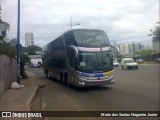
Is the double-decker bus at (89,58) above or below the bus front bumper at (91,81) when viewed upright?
above

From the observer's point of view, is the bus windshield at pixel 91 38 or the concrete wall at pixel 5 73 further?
the bus windshield at pixel 91 38

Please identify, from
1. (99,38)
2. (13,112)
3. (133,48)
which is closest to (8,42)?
(99,38)

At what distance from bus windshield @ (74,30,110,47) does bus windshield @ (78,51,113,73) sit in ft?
1.92

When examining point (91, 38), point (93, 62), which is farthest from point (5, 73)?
point (91, 38)

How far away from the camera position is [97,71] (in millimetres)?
18875

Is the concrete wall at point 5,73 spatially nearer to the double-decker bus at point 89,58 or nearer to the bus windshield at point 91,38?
the double-decker bus at point 89,58

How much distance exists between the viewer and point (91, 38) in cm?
1939

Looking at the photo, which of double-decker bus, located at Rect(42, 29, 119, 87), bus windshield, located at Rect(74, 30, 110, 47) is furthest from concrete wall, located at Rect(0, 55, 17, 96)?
bus windshield, located at Rect(74, 30, 110, 47)

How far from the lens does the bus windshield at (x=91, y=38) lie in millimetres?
19094

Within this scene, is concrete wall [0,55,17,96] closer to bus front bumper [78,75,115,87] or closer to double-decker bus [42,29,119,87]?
double-decker bus [42,29,119,87]

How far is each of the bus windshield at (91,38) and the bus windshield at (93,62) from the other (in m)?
0.58

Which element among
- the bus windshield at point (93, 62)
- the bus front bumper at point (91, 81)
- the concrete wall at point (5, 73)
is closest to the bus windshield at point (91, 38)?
the bus windshield at point (93, 62)

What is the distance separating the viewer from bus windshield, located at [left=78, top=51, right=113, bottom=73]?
1875 cm

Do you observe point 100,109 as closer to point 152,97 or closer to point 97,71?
point 152,97
